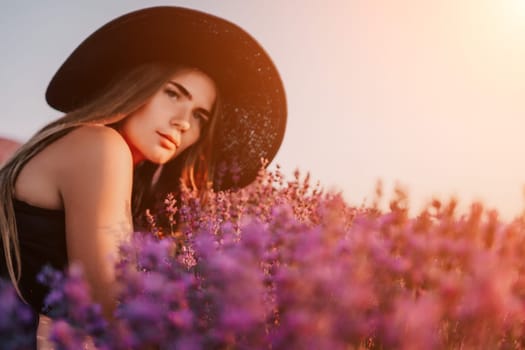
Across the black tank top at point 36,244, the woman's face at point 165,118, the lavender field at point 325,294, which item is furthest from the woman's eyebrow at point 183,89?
the lavender field at point 325,294

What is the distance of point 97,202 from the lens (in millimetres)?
2154

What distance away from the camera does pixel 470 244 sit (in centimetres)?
Answer: 130

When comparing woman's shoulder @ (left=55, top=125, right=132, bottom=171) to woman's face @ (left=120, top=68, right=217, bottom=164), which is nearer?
woman's shoulder @ (left=55, top=125, right=132, bottom=171)

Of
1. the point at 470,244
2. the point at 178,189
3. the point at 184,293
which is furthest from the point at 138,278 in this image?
the point at 178,189

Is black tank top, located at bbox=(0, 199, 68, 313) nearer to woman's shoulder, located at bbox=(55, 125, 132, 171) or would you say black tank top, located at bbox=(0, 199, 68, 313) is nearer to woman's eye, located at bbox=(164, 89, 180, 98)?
woman's shoulder, located at bbox=(55, 125, 132, 171)

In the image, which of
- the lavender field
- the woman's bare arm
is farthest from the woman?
the lavender field

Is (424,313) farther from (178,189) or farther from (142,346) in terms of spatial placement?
(178,189)

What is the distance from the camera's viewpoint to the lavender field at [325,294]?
0.87 metres

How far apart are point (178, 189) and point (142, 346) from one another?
8.01ft

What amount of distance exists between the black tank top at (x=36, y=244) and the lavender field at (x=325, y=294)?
41.0 inches

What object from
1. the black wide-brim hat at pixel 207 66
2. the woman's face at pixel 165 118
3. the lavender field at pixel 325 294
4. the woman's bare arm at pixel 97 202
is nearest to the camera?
the lavender field at pixel 325 294

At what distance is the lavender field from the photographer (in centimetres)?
87

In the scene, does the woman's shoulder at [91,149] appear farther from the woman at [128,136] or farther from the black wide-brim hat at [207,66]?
the black wide-brim hat at [207,66]

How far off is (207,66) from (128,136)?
0.58 m
